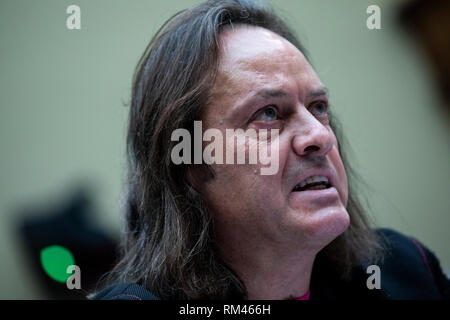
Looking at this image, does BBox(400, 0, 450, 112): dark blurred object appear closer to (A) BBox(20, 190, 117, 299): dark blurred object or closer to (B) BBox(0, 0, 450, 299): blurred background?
(B) BBox(0, 0, 450, 299): blurred background

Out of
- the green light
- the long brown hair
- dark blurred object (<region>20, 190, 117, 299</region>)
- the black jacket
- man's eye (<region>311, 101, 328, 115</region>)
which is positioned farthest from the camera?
the green light

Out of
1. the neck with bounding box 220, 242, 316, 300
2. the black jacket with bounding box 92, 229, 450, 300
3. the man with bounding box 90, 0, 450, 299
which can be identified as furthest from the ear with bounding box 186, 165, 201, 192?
the black jacket with bounding box 92, 229, 450, 300

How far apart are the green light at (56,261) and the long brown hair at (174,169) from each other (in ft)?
4.40

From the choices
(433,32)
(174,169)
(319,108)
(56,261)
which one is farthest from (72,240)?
(433,32)

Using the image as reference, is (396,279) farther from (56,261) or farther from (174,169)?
(56,261)

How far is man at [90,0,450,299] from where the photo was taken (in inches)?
55.9

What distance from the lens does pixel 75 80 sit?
130 inches

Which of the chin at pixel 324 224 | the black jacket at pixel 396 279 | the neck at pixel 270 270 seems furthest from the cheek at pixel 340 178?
the black jacket at pixel 396 279

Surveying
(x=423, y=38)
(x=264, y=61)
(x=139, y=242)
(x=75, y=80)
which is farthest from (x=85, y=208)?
(x=423, y=38)

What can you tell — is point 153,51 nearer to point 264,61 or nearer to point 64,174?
point 264,61

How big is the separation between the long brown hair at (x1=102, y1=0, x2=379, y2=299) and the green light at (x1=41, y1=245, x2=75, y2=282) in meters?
1.34

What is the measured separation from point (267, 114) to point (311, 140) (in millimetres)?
169

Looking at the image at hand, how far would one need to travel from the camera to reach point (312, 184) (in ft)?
A: 4.78

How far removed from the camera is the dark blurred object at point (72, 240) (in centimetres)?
286
